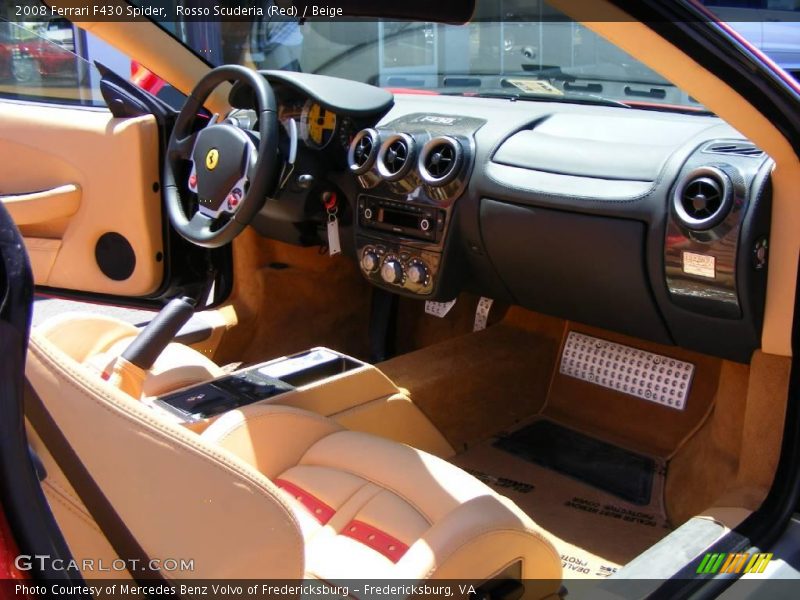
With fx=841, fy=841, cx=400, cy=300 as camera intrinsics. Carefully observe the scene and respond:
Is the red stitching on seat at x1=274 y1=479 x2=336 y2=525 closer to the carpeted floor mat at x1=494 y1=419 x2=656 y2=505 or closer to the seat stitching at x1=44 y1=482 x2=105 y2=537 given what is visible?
the seat stitching at x1=44 y1=482 x2=105 y2=537

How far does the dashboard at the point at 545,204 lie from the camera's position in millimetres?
1742

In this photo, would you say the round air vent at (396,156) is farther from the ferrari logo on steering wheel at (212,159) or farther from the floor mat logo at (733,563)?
the floor mat logo at (733,563)

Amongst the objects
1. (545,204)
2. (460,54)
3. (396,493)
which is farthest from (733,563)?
(460,54)

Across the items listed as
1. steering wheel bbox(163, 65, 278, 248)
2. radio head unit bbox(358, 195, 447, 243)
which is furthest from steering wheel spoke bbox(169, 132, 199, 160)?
radio head unit bbox(358, 195, 447, 243)

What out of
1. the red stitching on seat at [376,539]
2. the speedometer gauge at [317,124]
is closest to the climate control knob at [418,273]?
the speedometer gauge at [317,124]

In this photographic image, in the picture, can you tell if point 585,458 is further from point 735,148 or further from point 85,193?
point 85,193

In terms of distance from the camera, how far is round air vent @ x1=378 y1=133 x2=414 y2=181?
7.49 ft

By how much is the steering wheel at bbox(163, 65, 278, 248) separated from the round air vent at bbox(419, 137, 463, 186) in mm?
400

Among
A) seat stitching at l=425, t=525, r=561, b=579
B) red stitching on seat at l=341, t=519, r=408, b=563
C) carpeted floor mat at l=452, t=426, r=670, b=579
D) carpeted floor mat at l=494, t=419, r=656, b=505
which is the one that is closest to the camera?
seat stitching at l=425, t=525, r=561, b=579

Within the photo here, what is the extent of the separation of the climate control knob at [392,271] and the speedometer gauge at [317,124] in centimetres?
39

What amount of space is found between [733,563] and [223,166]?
151cm

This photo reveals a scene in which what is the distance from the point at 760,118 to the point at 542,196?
2.14 ft

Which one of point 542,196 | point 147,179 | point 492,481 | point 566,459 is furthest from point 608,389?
point 147,179

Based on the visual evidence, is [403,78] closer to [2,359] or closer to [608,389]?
[608,389]
